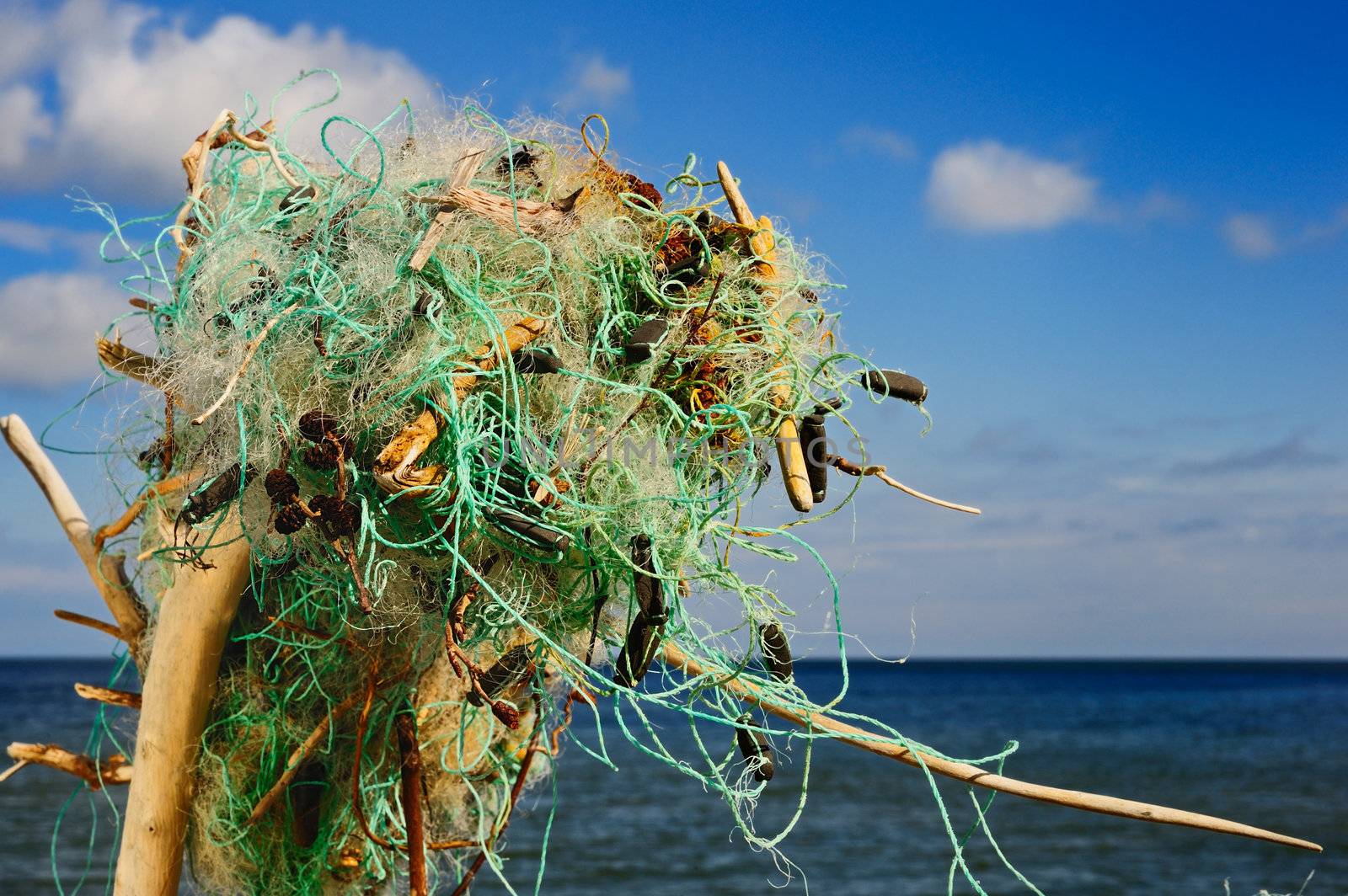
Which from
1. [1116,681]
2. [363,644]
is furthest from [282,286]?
[1116,681]

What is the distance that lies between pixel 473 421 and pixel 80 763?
1479mm

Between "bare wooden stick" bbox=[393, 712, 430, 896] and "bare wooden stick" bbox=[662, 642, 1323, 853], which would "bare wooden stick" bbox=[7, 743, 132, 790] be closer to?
"bare wooden stick" bbox=[393, 712, 430, 896]

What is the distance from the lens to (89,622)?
2637 mm

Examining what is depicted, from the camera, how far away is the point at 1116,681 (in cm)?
7025

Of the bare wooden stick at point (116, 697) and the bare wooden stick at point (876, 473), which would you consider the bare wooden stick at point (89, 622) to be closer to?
the bare wooden stick at point (116, 697)

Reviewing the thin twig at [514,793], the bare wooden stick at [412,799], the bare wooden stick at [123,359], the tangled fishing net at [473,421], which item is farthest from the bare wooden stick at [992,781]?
the bare wooden stick at [123,359]

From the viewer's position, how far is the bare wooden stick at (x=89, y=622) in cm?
258

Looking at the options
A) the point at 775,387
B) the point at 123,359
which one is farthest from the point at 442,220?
the point at 123,359

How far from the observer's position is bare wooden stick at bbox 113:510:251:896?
2.28 metres

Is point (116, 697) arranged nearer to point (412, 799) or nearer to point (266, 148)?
point (412, 799)

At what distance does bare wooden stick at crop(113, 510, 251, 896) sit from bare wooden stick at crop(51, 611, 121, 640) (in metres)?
0.31

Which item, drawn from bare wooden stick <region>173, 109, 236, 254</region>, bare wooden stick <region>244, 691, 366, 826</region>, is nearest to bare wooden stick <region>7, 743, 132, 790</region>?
bare wooden stick <region>244, 691, 366, 826</region>

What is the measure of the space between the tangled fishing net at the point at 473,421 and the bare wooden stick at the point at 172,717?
6 cm

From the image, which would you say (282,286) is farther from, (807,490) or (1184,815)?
(1184,815)
